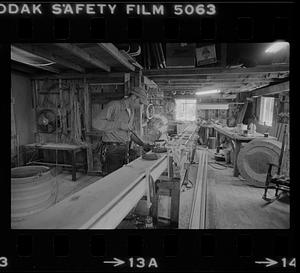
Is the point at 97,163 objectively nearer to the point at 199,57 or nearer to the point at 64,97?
the point at 64,97

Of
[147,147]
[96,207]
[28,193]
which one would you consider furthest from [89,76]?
[96,207]

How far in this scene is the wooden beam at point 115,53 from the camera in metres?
2.24

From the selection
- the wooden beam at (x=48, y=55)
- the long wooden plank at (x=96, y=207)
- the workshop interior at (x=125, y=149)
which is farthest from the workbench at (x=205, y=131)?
the long wooden plank at (x=96, y=207)

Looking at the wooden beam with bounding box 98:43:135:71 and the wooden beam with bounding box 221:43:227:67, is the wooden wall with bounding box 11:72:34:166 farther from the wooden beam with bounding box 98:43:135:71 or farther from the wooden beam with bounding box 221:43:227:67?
the wooden beam with bounding box 221:43:227:67

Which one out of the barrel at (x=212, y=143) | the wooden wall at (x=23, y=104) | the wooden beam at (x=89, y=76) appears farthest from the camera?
the barrel at (x=212, y=143)

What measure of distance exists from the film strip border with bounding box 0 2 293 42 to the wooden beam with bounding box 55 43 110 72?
75cm

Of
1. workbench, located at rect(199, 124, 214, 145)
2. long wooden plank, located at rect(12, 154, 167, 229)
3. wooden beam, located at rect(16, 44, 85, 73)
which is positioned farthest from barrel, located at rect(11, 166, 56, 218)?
workbench, located at rect(199, 124, 214, 145)

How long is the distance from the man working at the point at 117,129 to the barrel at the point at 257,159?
1.31 meters

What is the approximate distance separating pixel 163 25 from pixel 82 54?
1600 millimetres
